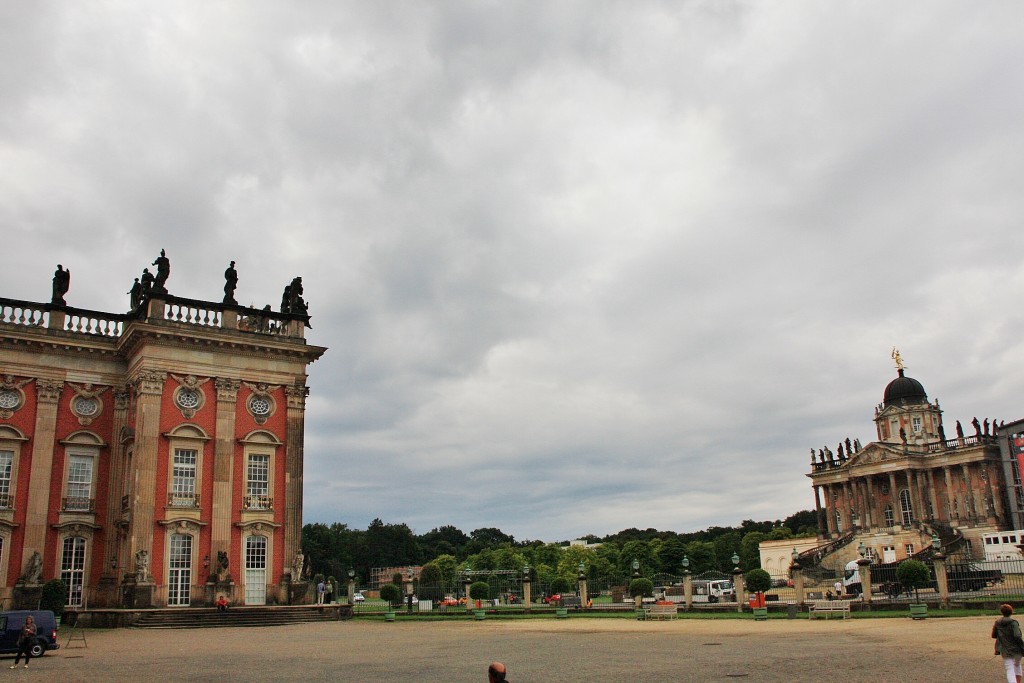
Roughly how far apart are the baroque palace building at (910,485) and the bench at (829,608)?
40265 mm

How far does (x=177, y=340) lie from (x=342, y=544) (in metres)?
101

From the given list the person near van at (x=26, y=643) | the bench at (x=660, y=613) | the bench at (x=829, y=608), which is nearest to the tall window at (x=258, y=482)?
the bench at (x=660, y=613)

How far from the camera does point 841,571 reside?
235ft

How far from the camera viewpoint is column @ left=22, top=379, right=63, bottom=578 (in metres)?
36.8

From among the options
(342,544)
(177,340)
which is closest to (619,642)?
(177,340)

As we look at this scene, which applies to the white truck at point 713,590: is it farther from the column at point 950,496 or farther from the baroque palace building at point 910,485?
the column at point 950,496

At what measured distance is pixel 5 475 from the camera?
37.1m

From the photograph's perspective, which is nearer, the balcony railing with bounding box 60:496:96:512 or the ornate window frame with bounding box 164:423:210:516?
the ornate window frame with bounding box 164:423:210:516

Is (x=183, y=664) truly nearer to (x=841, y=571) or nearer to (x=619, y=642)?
(x=619, y=642)

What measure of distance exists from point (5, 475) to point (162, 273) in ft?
37.7

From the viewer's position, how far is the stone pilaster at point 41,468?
36.8 m

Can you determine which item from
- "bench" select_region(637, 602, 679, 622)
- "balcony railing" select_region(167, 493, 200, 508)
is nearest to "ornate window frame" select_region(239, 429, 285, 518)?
"balcony railing" select_region(167, 493, 200, 508)

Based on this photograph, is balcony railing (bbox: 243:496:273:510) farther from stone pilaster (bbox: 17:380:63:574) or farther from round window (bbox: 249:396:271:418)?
stone pilaster (bbox: 17:380:63:574)

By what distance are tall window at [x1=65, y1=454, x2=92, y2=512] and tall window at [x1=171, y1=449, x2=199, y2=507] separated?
15.6 ft
